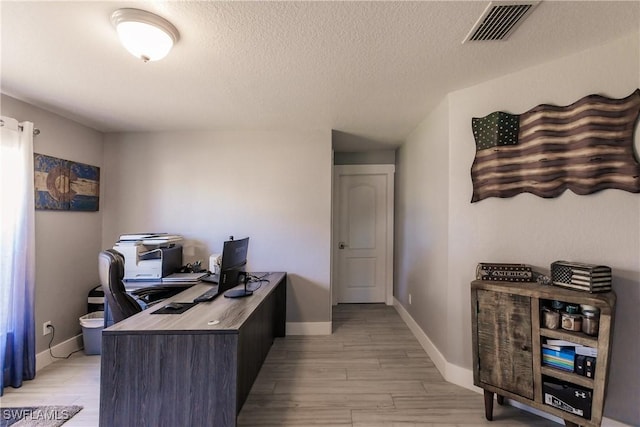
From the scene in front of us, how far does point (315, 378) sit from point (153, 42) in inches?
105

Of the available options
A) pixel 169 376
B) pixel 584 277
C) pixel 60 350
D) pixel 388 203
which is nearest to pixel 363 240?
pixel 388 203

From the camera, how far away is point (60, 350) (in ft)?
9.30

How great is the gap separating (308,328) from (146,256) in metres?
1.95

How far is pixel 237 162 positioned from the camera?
344 centimetres

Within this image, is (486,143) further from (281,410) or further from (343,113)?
(281,410)

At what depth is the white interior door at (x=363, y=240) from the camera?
15.1 ft

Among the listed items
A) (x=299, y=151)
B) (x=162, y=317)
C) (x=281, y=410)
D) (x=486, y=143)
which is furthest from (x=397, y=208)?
(x=162, y=317)

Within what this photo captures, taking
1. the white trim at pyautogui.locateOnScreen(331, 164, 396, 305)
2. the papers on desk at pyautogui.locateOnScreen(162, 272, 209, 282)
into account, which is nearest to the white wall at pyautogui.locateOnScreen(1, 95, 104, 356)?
the papers on desk at pyautogui.locateOnScreen(162, 272, 209, 282)

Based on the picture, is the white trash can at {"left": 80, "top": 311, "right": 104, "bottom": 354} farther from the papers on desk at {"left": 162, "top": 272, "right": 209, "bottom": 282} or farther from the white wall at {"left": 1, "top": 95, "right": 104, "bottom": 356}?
the papers on desk at {"left": 162, "top": 272, "right": 209, "bottom": 282}

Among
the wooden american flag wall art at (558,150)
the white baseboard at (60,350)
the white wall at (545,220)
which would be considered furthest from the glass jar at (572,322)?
the white baseboard at (60,350)

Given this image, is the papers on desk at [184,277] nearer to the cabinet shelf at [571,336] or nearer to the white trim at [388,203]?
the white trim at [388,203]

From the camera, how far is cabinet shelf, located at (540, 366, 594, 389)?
1.56 m

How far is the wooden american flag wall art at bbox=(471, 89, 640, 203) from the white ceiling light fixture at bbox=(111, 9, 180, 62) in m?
2.20

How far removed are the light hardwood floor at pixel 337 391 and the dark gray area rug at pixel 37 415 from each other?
60 millimetres
